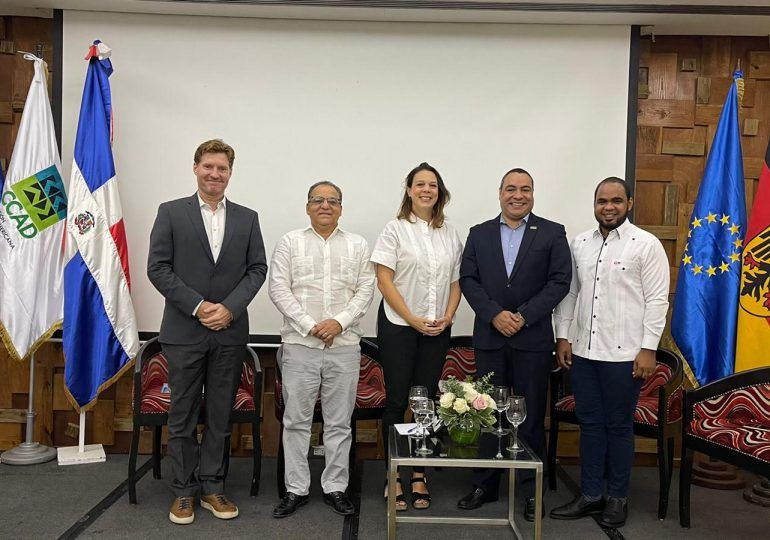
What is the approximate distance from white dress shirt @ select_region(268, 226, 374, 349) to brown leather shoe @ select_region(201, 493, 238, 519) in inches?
33.8

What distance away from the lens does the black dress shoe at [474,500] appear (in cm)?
352

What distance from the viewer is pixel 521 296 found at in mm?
3422

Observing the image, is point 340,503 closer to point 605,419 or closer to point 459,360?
point 459,360

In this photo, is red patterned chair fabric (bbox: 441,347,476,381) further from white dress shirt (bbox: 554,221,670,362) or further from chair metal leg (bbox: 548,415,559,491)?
white dress shirt (bbox: 554,221,670,362)

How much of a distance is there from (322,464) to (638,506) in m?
1.91

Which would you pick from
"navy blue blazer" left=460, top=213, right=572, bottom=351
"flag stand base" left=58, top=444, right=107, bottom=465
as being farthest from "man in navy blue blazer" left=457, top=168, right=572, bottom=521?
"flag stand base" left=58, top=444, right=107, bottom=465

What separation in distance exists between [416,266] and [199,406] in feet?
4.28

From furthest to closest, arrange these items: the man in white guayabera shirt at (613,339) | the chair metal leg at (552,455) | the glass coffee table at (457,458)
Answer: the chair metal leg at (552,455) < the man in white guayabera shirt at (613,339) < the glass coffee table at (457,458)

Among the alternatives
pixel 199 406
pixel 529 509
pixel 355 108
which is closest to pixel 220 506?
pixel 199 406

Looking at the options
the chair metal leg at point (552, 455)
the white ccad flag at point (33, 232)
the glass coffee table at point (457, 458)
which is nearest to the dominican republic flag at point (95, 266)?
the white ccad flag at point (33, 232)

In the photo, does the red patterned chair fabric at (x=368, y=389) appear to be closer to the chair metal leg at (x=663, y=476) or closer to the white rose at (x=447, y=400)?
the white rose at (x=447, y=400)

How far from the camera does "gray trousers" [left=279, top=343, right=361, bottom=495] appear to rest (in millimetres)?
3414

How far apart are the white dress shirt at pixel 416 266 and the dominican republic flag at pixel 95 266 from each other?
173 centimetres

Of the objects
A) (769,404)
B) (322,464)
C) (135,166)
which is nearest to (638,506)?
(769,404)
